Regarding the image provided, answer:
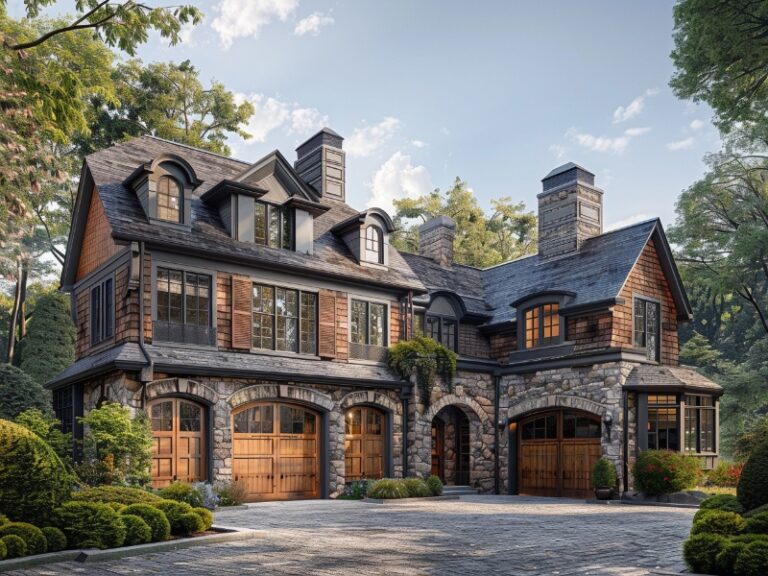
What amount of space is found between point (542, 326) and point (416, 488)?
6.92 m

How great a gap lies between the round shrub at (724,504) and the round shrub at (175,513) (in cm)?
719

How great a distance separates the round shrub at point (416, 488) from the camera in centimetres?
1995

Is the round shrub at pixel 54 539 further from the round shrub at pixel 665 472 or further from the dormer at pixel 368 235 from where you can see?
the round shrub at pixel 665 472

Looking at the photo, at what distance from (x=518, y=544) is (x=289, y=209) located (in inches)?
510

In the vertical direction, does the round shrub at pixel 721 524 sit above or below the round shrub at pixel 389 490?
above

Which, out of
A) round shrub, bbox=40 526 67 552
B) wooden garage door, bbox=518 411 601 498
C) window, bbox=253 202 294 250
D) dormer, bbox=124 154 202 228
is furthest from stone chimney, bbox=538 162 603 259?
round shrub, bbox=40 526 67 552

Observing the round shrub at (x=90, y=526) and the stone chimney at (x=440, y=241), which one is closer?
the round shrub at (x=90, y=526)

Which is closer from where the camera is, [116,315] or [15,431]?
[15,431]

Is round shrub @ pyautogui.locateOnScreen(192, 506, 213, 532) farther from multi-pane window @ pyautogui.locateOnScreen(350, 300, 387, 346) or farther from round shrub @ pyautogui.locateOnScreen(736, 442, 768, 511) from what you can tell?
multi-pane window @ pyautogui.locateOnScreen(350, 300, 387, 346)

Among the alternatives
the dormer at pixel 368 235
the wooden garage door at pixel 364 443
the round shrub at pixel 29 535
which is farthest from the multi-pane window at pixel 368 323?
the round shrub at pixel 29 535

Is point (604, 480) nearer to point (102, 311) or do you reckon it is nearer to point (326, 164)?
point (326, 164)

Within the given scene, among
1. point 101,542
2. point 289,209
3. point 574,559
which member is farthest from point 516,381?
point 101,542

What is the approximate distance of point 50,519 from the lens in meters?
10.0

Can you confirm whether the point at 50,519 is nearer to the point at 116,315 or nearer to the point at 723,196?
the point at 116,315
